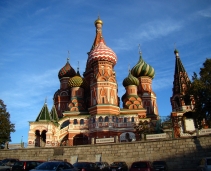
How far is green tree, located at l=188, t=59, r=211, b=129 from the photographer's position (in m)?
21.3

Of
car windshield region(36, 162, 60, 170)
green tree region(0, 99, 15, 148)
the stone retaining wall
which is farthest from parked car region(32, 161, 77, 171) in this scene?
green tree region(0, 99, 15, 148)

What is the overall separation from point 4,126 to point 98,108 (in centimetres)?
1405

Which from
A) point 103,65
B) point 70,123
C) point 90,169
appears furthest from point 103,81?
point 90,169

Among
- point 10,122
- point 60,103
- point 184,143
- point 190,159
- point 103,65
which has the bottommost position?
point 190,159

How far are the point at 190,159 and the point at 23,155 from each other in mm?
18582

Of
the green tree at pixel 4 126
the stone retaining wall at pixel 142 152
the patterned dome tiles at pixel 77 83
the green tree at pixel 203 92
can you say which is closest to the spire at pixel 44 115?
the green tree at pixel 4 126

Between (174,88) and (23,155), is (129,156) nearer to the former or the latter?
(23,155)

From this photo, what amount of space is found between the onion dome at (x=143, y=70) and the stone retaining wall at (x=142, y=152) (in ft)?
92.9

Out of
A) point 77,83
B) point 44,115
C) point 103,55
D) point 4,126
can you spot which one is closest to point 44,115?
point 44,115

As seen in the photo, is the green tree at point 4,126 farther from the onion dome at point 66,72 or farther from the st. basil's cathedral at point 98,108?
the onion dome at point 66,72

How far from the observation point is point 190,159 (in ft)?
68.1

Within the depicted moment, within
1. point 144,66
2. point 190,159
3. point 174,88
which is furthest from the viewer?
point 144,66

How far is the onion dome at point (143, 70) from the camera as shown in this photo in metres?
50.0

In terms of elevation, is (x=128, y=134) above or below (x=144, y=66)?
below
